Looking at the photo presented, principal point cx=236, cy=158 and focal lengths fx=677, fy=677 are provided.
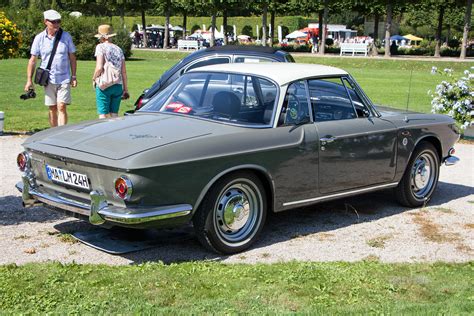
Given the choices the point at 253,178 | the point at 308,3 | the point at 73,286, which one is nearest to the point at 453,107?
the point at 253,178

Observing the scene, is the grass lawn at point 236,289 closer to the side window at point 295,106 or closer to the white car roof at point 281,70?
the side window at point 295,106

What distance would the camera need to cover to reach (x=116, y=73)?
984 cm

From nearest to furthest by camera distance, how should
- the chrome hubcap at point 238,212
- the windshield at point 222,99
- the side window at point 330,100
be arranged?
the chrome hubcap at point 238,212 → the windshield at point 222,99 → the side window at point 330,100

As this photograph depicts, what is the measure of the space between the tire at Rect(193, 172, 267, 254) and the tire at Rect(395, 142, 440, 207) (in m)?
2.23

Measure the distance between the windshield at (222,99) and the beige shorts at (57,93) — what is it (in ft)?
11.8

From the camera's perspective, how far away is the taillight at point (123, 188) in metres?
5.00

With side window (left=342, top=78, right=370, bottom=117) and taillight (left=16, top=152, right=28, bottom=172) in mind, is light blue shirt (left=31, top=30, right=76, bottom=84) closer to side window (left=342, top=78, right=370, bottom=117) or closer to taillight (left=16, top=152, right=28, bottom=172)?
taillight (left=16, top=152, right=28, bottom=172)

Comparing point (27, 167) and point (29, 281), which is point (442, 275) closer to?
point (29, 281)

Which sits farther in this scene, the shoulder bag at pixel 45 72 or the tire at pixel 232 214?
the shoulder bag at pixel 45 72

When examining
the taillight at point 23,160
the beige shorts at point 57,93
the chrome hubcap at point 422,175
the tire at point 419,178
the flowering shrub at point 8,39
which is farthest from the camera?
the flowering shrub at point 8,39

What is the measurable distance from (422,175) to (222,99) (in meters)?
2.76

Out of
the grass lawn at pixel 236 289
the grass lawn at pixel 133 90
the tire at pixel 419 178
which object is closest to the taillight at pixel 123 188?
the grass lawn at pixel 236 289

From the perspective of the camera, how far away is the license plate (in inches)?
210

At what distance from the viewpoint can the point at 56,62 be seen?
9766mm
